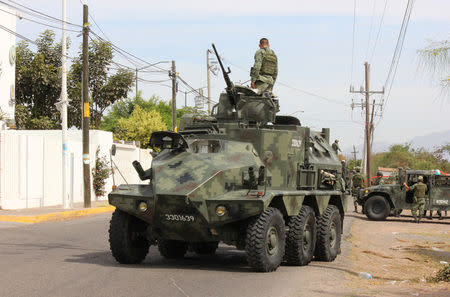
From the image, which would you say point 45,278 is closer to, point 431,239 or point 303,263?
point 303,263

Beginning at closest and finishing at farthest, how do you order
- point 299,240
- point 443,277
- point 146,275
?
1. point 146,275
2. point 443,277
3. point 299,240

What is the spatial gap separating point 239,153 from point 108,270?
9.11 feet

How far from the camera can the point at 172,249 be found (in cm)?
1266

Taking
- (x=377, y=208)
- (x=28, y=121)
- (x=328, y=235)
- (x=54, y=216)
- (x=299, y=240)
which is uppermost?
(x=28, y=121)

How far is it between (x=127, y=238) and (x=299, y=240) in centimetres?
286

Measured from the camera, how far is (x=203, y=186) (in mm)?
10484

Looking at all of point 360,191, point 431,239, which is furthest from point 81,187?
point 431,239

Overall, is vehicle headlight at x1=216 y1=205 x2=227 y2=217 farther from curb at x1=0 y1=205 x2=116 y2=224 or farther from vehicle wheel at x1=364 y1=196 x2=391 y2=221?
vehicle wheel at x1=364 y1=196 x2=391 y2=221

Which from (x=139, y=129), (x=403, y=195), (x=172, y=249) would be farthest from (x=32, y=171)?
(x=139, y=129)

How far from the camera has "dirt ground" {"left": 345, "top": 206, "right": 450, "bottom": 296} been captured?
31.6ft

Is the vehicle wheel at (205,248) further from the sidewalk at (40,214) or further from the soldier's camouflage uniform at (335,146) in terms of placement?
the sidewalk at (40,214)

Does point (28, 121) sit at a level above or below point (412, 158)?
above

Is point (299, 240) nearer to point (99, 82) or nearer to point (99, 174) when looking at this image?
point (99, 174)

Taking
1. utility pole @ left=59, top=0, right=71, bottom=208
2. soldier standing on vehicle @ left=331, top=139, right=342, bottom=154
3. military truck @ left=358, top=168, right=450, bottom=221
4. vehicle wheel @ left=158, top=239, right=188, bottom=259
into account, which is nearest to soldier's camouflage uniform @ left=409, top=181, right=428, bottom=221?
military truck @ left=358, top=168, right=450, bottom=221
